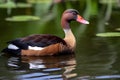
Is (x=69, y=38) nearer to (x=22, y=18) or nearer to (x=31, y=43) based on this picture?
(x=31, y=43)

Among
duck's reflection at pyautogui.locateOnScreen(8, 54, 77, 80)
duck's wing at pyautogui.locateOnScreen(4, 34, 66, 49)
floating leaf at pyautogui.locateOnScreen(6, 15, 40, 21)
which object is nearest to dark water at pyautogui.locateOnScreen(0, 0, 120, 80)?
duck's reflection at pyautogui.locateOnScreen(8, 54, 77, 80)

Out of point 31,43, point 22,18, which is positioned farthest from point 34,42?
point 22,18

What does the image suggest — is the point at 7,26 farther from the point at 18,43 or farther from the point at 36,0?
the point at 36,0

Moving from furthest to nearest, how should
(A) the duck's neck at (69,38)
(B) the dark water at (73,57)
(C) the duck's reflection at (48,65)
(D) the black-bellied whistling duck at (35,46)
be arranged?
(A) the duck's neck at (69,38) < (D) the black-bellied whistling duck at (35,46) < (C) the duck's reflection at (48,65) < (B) the dark water at (73,57)

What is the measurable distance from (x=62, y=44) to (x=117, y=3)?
19.3ft

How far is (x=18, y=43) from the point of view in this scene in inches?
419

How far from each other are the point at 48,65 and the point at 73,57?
860 millimetres

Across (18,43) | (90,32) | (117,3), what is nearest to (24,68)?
(18,43)

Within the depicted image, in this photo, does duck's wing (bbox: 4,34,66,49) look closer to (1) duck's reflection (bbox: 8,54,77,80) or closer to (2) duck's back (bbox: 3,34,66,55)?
(2) duck's back (bbox: 3,34,66,55)

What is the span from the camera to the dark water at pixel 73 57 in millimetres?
8781

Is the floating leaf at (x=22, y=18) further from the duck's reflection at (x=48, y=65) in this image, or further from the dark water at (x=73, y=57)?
the duck's reflection at (x=48, y=65)

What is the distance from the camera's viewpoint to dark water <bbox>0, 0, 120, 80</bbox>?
8.78m

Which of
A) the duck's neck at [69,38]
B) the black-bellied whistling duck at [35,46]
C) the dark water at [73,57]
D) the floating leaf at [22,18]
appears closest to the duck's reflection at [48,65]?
the dark water at [73,57]

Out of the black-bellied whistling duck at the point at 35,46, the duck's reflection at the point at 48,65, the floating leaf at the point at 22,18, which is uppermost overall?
the floating leaf at the point at 22,18
